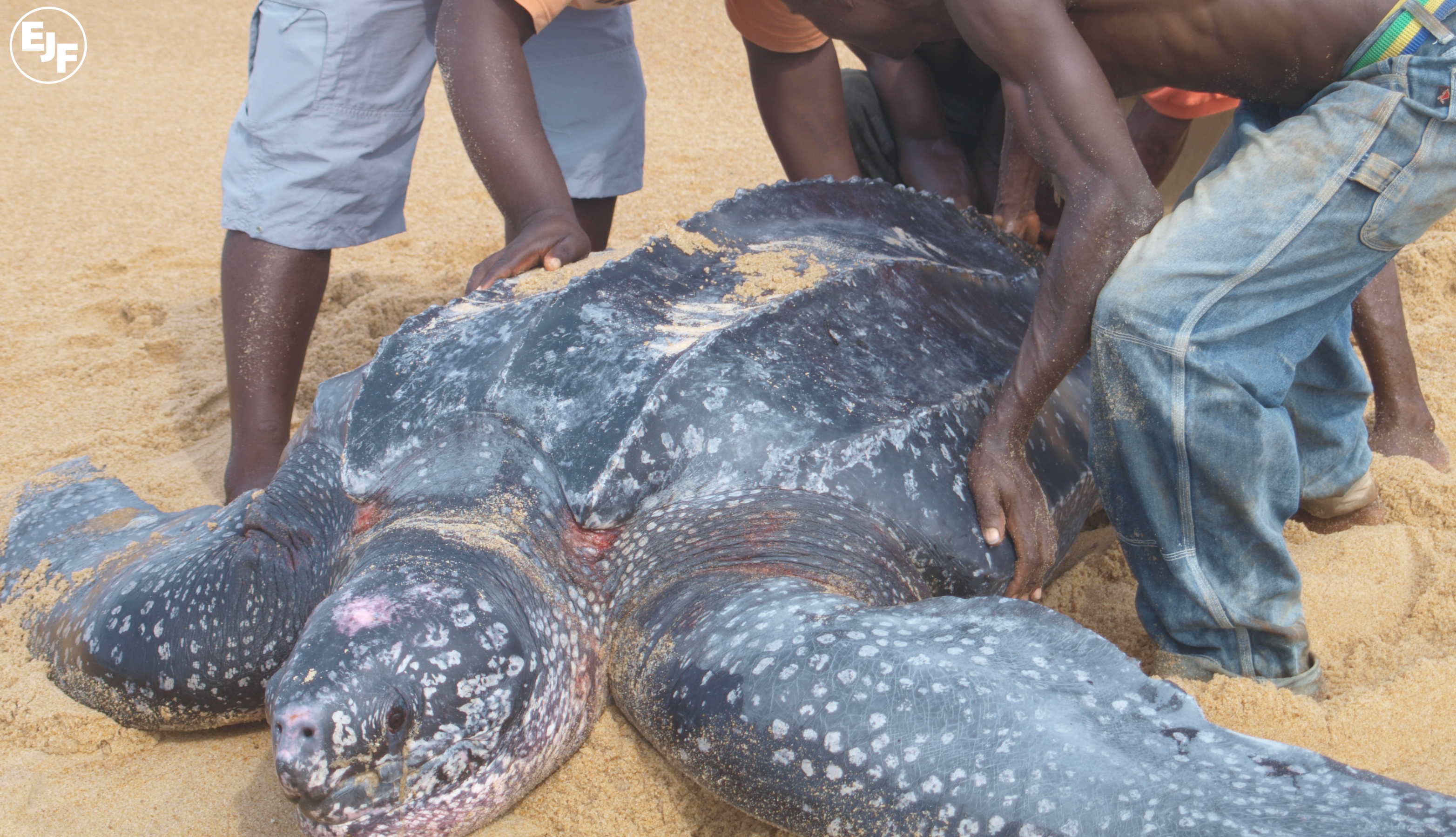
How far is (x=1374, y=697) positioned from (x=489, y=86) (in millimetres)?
1708

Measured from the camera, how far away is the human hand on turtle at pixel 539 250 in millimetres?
1730

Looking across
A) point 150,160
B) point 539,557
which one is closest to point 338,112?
point 539,557

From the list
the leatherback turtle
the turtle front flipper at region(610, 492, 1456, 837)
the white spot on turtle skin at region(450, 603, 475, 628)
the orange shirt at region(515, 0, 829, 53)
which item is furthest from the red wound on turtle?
the orange shirt at region(515, 0, 829, 53)

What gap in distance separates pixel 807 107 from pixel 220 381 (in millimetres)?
1741

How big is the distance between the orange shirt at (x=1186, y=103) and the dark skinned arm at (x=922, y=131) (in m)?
0.57

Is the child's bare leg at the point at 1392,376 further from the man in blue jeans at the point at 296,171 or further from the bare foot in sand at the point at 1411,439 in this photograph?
the man in blue jeans at the point at 296,171

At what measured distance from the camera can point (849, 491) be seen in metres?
1.39

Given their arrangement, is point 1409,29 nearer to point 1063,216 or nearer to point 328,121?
point 1063,216

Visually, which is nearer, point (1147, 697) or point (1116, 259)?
point (1147, 697)

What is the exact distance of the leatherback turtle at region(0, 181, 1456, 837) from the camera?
1.01m

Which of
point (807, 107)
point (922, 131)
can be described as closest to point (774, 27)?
point (807, 107)

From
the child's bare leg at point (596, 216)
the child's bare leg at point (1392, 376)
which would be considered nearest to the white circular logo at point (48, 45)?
the child's bare leg at point (596, 216)

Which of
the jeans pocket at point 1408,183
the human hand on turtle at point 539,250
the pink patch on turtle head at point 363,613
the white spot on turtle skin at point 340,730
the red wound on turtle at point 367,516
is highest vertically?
the jeans pocket at point 1408,183

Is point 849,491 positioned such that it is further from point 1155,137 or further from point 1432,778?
point 1155,137
